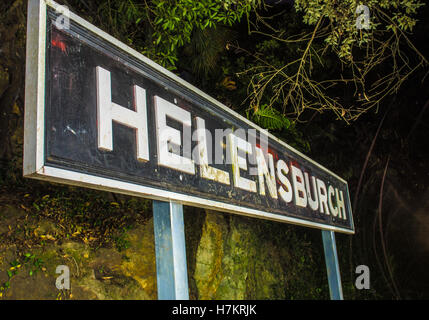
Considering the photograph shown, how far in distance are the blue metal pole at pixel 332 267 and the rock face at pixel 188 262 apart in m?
1.03

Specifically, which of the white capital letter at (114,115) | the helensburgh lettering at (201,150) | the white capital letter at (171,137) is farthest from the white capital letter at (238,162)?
the white capital letter at (114,115)

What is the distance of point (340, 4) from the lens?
10.5 ft

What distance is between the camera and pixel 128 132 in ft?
5.39

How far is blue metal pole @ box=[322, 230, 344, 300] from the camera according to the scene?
4.01 meters

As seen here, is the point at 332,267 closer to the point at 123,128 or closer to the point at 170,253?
the point at 170,253

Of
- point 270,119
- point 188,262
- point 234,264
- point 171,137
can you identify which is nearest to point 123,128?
point 171,137

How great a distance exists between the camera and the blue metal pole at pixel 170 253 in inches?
66.2

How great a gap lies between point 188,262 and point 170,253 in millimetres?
2249

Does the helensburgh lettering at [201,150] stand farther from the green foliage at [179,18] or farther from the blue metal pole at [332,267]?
the green foliage at [179,18]

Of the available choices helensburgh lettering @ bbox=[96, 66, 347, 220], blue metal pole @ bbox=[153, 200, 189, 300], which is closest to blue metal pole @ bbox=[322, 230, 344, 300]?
helensburgh lettering @ bbox=[96, 66, 347, 220]
